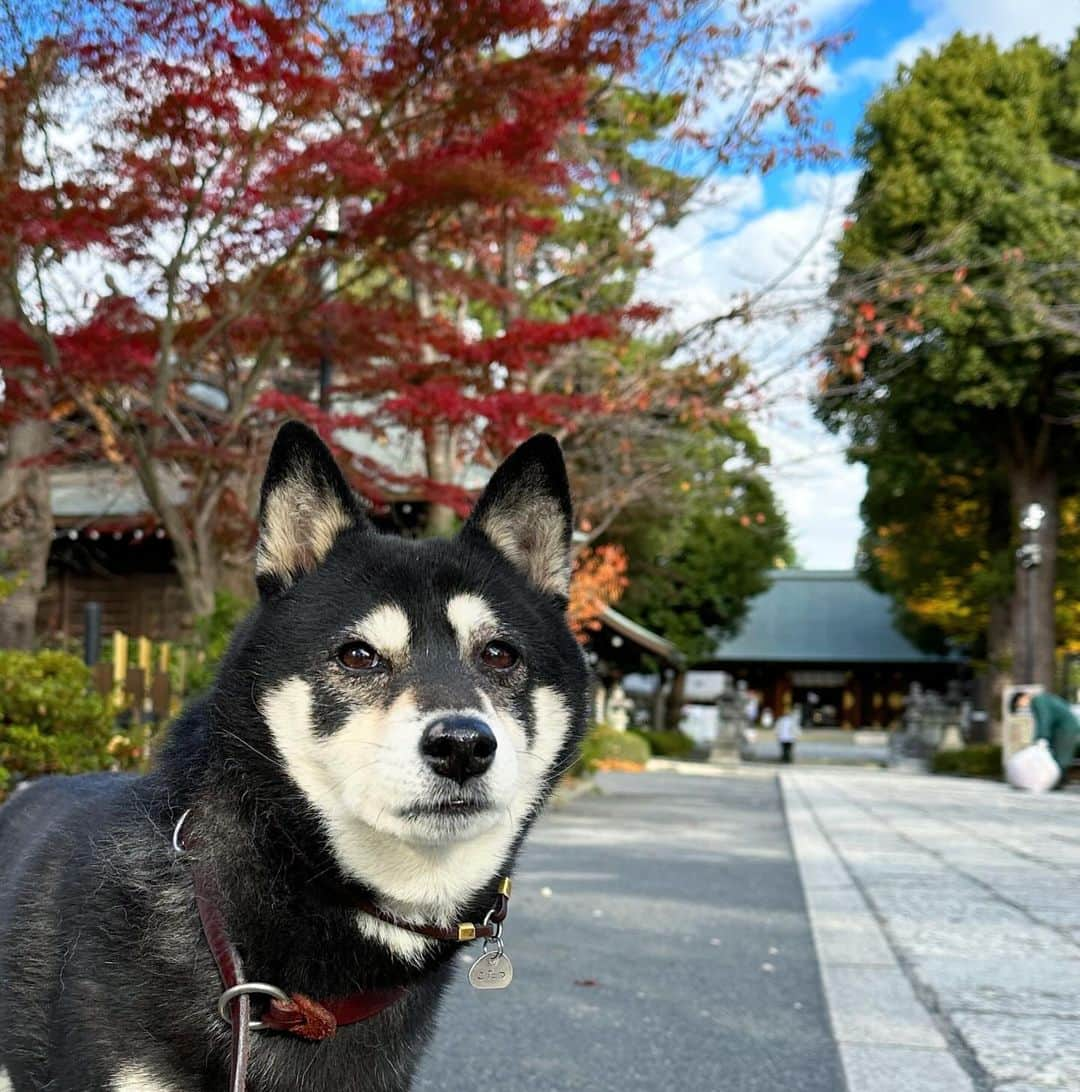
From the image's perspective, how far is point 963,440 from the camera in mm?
24500

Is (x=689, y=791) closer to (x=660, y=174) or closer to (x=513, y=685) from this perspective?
(x=660, y=174)

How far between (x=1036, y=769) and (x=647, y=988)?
47.8 feet

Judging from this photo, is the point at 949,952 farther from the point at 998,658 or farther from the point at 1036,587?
the point at 998,658

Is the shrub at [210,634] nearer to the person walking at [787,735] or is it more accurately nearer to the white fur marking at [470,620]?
the white fur marking at [470,620]

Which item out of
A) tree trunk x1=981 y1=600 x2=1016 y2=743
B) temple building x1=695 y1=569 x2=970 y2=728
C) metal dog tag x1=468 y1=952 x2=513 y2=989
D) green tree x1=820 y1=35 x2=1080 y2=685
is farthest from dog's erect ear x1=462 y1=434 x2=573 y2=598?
temple building x1=695 y1=569 x2=970 y2=728

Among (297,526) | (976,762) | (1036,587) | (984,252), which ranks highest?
(984,252)

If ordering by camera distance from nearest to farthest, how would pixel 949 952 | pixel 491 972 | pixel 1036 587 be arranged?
pixel 491 972 → pixel 949 952 → pixel 1036 587

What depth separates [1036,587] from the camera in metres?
22.7

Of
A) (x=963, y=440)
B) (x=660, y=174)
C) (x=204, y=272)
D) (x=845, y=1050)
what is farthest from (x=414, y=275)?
(x=963, y=440)

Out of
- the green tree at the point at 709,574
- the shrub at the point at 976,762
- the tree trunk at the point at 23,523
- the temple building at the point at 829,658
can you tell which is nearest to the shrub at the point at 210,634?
the tree trunk at the point at 23,523

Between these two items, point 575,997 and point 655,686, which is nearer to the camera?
point 575,997

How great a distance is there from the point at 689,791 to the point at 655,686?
17785 mm

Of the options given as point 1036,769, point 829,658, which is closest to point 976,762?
point 1036,769

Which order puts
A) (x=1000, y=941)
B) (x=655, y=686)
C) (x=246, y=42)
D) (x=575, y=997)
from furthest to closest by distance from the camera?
(x=655, y=686) < (x=246, y=42) < (x=1000, y=941) < (x=575, y=997)
